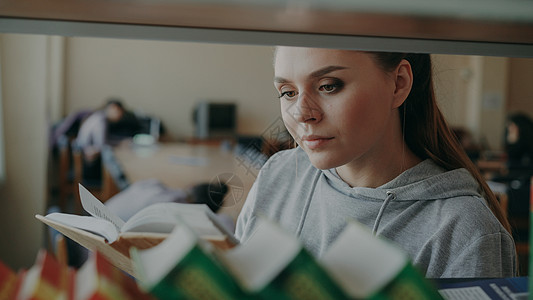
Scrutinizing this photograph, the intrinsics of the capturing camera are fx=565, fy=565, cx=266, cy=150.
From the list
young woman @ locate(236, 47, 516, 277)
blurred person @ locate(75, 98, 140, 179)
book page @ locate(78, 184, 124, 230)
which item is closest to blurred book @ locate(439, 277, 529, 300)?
young woman @ locate(236, 47, 516, 277)

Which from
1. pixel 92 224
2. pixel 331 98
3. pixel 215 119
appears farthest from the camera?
pixel 215 119

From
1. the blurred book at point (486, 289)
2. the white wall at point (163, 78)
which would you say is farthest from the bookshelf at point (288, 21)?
the white wall at point (163, 78)

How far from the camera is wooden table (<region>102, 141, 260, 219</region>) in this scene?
342 cm

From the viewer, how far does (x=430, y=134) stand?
1.15 m

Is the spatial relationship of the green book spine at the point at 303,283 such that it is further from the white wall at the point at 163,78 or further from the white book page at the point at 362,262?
the white wall at the point at 163,78

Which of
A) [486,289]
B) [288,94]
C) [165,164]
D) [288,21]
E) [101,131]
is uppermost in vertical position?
[288,21]

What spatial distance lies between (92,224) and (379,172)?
0.60m

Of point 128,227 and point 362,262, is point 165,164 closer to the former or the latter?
point 128,227

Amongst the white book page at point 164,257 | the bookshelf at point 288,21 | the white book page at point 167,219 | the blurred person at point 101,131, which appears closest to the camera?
the white book page at point 164,257

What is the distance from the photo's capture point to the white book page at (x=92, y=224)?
2.43 ft

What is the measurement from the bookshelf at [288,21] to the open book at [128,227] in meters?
0.24

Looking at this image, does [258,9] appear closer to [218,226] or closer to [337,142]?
[218,226]

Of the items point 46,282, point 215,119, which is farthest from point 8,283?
point 215,119

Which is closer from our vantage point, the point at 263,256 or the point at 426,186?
the point at 263,256
